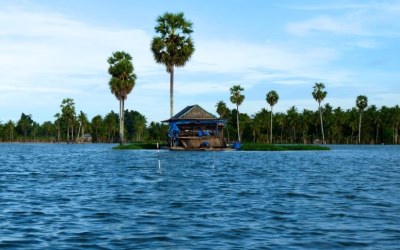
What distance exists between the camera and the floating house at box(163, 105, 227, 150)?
8294 centimetres

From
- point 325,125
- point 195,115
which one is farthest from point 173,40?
point 325,125

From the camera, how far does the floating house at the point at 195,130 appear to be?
82.9 meters

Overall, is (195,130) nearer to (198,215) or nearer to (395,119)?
(198,215)

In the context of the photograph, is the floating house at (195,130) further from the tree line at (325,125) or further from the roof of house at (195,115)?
the tree line at (325,125)

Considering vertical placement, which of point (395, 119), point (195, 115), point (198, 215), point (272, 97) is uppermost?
point (272, 97)

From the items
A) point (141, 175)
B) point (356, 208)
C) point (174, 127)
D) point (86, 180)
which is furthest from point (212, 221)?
point (174, 127)

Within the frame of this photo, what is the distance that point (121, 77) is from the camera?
330 ft

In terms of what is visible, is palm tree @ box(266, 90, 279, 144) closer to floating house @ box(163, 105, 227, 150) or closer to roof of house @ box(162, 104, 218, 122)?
floating house @ box(163, 105, 227, 150)

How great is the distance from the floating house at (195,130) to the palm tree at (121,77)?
59.3ft

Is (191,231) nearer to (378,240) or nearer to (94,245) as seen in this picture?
(94,245)

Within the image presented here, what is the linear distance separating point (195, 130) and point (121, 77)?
74.9ft

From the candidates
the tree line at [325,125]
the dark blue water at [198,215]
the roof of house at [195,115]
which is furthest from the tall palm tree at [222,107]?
the dark blue water at [198,215]

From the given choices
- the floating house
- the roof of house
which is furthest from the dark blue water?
the roof of house

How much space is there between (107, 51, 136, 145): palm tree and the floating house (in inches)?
712
